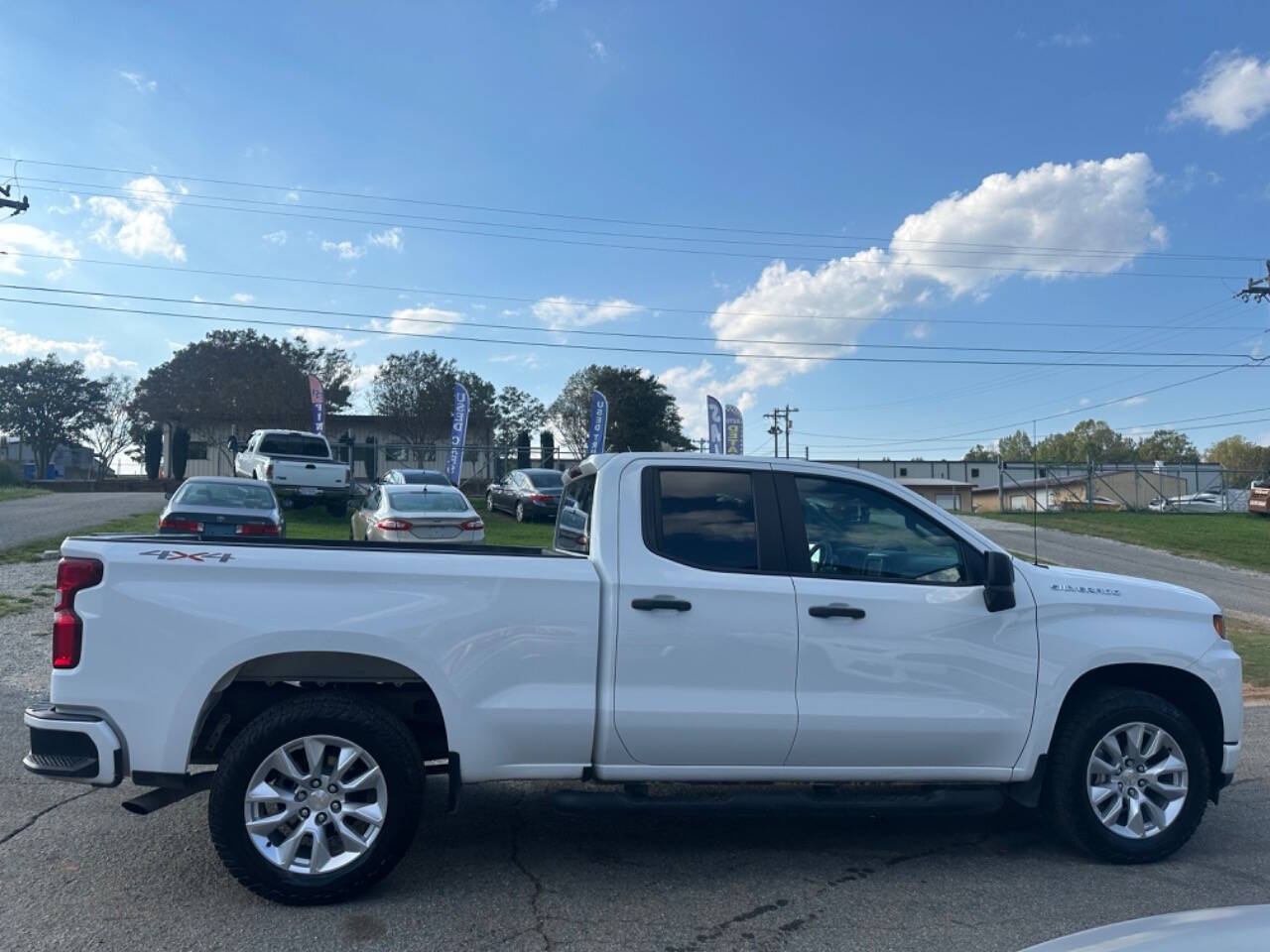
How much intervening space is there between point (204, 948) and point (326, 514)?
907 inches

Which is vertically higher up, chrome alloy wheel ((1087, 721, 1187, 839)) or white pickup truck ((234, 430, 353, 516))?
white pickup truck ((234, 430, 353, 516))

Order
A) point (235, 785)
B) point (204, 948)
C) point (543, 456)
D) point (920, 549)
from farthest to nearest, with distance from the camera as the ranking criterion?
point (543, 456) < point (920, 549) < point (235, 785) < point (204, 948)

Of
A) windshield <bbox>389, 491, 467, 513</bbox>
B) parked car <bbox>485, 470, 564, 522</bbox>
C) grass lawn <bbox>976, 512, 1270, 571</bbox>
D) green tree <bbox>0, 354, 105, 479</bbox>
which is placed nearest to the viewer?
windshield <bbox>389, 491, 467, 513</bbox>

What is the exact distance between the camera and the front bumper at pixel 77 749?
420cm

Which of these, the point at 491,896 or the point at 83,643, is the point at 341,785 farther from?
the point at 83,643

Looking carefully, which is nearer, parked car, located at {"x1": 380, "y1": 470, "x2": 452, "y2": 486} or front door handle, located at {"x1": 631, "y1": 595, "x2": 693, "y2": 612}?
front door handle, located at {"x1": 631, "y1": 595, "x2": 693, "y2": 612}

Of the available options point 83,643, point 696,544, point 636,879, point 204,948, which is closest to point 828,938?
point 636,879

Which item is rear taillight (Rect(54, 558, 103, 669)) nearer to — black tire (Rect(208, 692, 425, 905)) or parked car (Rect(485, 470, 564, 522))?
black tire (Rect(208, 692, 425, 905))

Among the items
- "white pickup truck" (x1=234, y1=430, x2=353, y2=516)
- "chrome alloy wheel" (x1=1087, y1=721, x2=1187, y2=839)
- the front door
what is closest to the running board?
the front door

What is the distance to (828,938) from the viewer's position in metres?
4.07

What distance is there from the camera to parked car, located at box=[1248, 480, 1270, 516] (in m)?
37.5

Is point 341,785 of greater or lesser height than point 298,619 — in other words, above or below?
below

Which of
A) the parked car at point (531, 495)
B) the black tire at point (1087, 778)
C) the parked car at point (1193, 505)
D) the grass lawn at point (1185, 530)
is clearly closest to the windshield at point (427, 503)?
the parked car at point (531, 495)

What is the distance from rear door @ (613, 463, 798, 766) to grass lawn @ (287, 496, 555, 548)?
1569 centimetres
